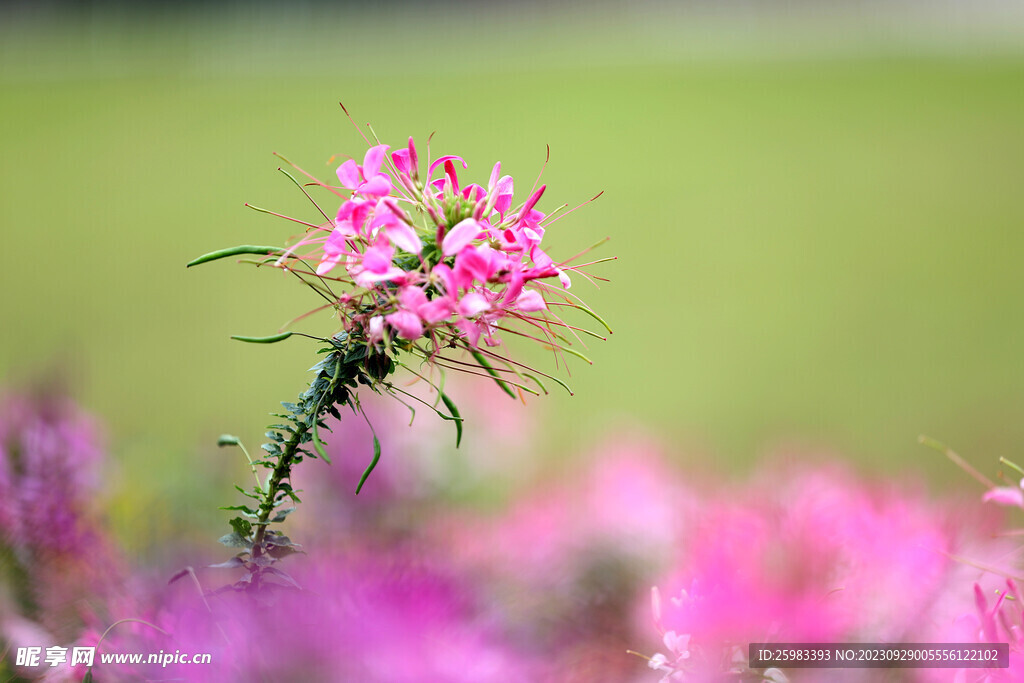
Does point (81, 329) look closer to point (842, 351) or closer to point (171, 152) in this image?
point (171, 152)

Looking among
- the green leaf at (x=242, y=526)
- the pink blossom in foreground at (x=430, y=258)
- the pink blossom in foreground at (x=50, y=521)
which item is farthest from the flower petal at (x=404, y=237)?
the pink blossom in foreground at (x=50, y=521)

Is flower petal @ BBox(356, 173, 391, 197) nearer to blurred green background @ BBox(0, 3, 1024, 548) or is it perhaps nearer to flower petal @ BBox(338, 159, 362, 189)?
flower petal @ BBox(338, 159, 362, 189)

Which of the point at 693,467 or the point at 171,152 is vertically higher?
the point at 171,152

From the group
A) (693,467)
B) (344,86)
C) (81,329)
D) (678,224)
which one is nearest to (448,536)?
(693,467)

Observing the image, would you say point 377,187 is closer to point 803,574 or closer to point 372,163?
point 372,163

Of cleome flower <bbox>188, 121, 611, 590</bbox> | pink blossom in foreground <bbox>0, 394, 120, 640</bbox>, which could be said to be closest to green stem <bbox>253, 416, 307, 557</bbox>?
cleome flower <bbox>188, 121, 611, 590</bbox>

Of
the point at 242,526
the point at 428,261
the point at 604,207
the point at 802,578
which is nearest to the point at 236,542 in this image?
the point at 242,526

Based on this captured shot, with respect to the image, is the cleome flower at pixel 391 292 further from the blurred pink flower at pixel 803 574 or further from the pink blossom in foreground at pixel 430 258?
the blurred pink flower at pixel 803 574
